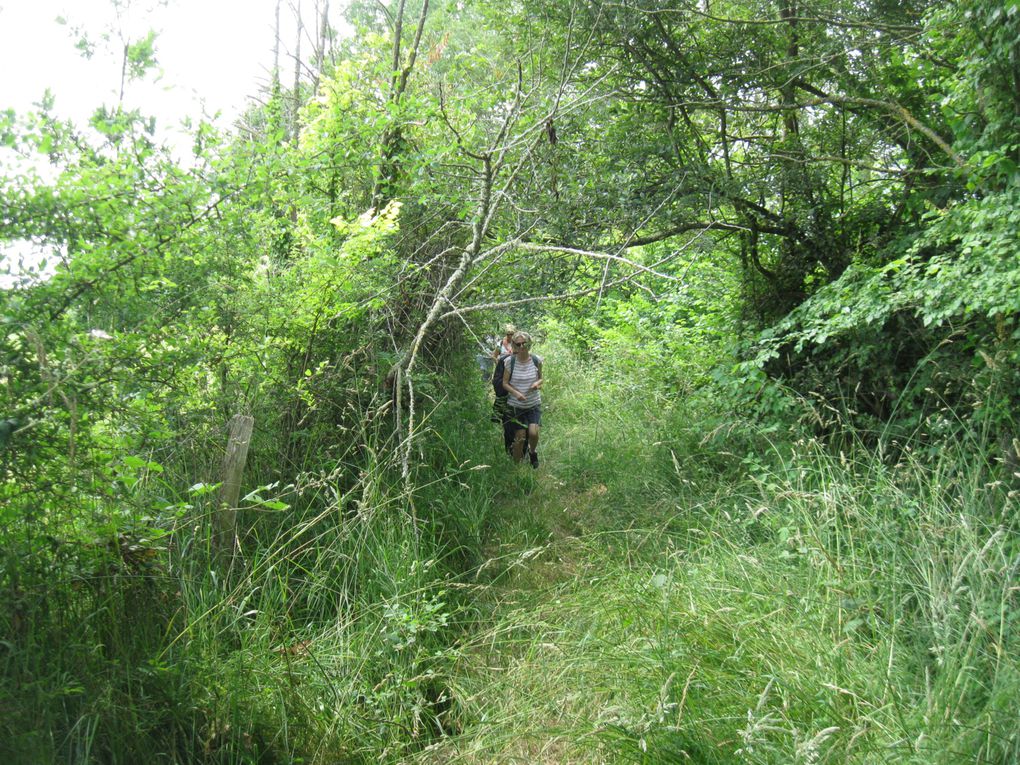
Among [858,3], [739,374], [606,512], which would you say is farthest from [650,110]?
[606,512]

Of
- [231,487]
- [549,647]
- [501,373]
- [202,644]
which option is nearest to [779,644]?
[549,647]

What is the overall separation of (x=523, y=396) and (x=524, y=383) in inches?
6.1

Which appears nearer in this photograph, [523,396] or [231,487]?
[231,487]

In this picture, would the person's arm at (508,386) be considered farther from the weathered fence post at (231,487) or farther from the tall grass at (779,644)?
the weathered fence post at (231,487)

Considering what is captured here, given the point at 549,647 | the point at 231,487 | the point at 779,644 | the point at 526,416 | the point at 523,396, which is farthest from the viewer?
the point at 526,416

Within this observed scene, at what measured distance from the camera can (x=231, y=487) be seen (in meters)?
4.21

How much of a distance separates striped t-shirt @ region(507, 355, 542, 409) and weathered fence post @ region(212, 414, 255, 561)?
13.2ft

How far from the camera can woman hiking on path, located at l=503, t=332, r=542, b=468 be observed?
7.98 m

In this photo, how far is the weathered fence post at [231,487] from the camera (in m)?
4.16

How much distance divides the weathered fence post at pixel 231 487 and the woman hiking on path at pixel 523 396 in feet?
13.1

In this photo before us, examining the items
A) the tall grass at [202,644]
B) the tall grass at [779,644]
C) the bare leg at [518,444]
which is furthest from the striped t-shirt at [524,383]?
the tall grass at [202,644]

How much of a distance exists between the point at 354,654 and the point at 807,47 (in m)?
6.06

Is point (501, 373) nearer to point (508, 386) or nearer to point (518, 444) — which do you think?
point (508, 386)

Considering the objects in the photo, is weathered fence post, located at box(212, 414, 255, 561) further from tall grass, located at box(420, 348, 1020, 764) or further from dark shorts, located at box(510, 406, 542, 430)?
dark shorts, located at box(510, 406, 542, 430)
